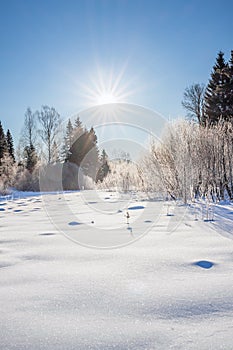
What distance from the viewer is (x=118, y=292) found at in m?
1.49

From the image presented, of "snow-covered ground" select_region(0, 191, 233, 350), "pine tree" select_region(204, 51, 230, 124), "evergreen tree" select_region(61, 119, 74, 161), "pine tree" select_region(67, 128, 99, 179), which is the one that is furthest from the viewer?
"evergreen tree" select_region(61, 119, 74, 161)

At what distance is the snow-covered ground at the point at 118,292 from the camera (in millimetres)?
1068

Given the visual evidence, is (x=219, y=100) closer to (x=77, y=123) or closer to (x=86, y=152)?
(x=86, y=152)

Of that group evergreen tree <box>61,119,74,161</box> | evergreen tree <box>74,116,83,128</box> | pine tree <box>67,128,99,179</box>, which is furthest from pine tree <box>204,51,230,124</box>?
evergreen tree <box>74,116,83,128</box>

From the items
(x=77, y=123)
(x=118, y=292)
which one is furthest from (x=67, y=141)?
(x=118, y=292)

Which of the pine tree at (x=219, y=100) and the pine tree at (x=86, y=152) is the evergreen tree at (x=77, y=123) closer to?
the pine tree at (x=86, y=152)

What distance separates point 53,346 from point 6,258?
136 centimetres

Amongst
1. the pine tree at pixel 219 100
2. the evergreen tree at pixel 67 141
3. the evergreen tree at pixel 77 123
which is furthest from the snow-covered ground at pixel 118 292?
the evergreen tree at pixel 77 123

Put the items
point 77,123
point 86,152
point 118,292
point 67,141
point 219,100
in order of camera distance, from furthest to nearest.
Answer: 1. point 77,123
2. point 67,141
3. point 86,152
4. point 219,100
5. point 118,292

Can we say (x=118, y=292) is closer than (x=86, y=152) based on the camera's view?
Yes

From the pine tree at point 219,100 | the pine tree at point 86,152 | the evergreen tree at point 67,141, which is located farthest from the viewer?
the evergreen tree at point 67,141

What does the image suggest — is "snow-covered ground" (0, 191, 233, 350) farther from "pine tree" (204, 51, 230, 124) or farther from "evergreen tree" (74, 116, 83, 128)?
"evergreen tree" (74, 116, 83, 128)

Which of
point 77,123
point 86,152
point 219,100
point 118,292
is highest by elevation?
point 77,123

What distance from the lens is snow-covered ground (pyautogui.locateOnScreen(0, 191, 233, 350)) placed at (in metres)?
1.07
